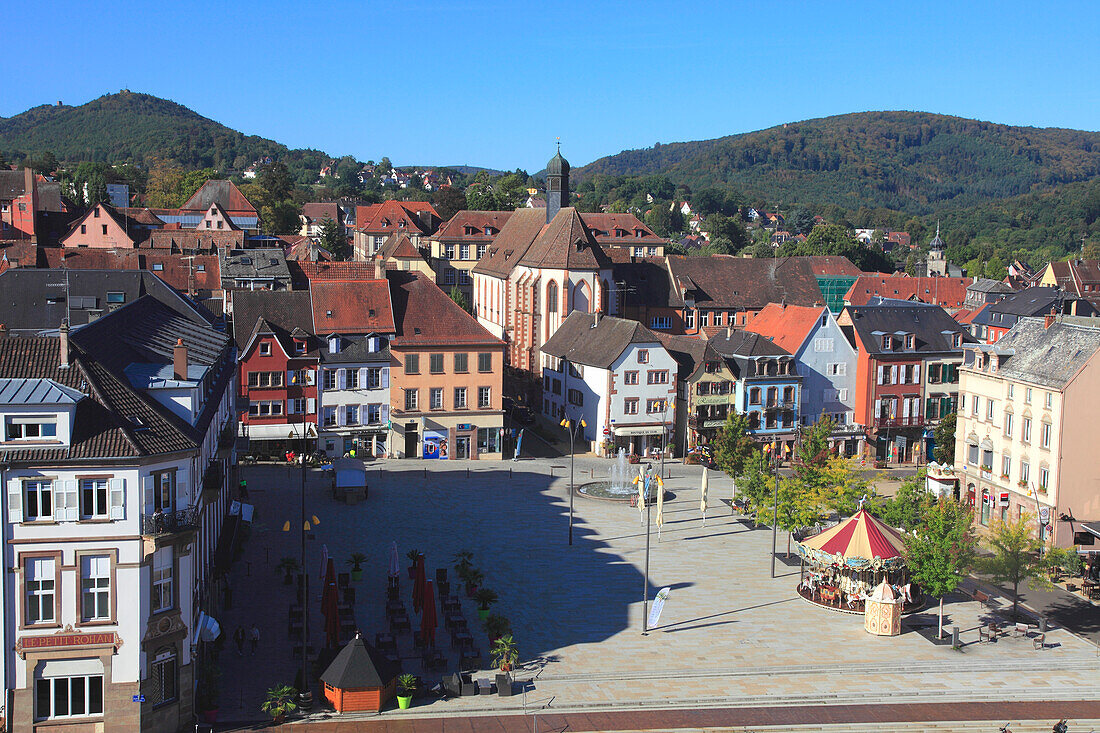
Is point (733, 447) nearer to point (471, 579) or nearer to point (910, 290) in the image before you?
point (471, 579)

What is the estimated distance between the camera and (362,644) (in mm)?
36844

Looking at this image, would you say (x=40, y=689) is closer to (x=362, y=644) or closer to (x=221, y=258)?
(x=362, y=644)

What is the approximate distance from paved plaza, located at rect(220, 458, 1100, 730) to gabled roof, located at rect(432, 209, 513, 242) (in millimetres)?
73716

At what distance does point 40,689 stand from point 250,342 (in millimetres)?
40901

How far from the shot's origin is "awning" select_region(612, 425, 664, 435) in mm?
79375

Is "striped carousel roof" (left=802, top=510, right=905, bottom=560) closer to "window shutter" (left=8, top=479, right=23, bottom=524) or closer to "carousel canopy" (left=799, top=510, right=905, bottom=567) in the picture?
"carousel canopy" (left=799, top=510, right=905, bottom=567)

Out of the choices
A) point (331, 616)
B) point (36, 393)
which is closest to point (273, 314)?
point (331, 616)

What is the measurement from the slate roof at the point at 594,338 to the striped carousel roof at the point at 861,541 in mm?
30947

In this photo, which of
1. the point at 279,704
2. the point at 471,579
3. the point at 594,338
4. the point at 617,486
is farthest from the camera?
the point at 594,338

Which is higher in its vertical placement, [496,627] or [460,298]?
[460,298]

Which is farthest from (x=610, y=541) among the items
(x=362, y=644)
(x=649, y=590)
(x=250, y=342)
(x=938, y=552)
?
(x=250, y=342)

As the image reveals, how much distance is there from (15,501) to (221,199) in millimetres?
121133

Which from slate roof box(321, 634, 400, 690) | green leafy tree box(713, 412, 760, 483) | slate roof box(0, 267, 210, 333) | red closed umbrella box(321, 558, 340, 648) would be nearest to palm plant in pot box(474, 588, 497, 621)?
red closed umbrella box(321, 558, 340, 648)

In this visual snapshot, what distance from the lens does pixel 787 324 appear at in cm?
8712
